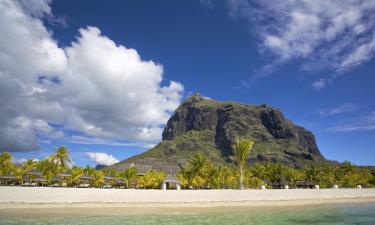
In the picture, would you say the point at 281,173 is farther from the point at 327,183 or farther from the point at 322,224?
the point at 322,224

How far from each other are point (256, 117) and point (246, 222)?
172 meters

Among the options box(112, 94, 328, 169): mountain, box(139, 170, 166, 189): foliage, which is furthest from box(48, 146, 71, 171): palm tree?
box(112, 94, 328, 169): mountain

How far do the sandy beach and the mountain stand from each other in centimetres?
11075

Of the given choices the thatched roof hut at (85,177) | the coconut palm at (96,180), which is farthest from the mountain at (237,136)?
the coconut palm at (96,180)

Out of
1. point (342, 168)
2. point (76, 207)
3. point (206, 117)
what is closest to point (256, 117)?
point (206, 117)

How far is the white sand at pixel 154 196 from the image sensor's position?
94.7 feet

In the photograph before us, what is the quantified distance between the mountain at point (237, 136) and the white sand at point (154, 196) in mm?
106329

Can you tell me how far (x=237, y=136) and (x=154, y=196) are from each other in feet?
455

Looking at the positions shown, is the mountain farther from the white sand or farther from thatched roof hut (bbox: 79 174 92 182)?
the white sand

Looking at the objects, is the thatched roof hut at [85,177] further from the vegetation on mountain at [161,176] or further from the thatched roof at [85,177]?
the vegetation on mountain at [161,176]

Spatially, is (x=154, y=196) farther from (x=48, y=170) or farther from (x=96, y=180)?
(x=48, y=170)

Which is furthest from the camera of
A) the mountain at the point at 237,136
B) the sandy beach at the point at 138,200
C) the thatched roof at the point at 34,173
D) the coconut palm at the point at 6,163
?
the mountain at the point at 237,136

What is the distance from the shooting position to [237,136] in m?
169

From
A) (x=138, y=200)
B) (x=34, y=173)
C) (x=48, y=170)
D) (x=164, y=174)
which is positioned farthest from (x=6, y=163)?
(x=138, y=200)
